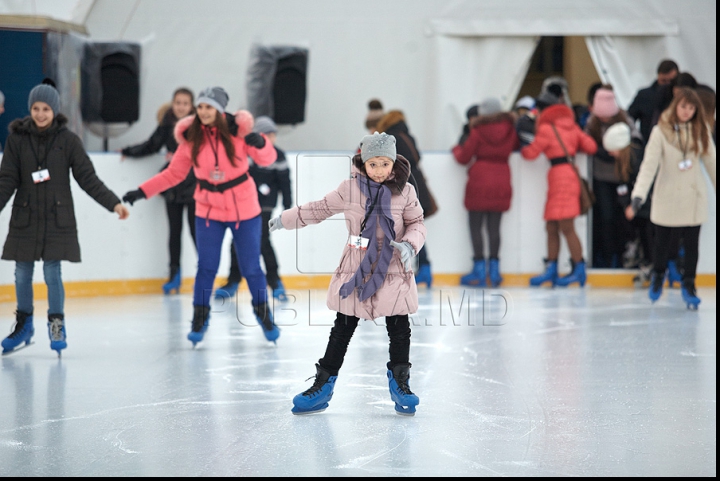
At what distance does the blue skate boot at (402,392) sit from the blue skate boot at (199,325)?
5.66 feet

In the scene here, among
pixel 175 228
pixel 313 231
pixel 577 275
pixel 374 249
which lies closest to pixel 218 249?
pixel 374 249

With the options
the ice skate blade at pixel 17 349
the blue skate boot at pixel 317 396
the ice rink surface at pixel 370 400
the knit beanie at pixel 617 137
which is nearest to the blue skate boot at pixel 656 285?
the ice rink surface at pixel 370 400

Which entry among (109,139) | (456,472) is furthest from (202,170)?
(109,139)

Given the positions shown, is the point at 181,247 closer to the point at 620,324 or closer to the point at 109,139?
the point at 109,139

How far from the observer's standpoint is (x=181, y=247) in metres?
7.69

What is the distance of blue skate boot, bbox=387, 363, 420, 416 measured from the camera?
3410 mm

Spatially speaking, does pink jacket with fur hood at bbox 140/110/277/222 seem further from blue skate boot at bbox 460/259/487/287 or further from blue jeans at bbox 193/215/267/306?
blue skate boot at bbox 460/259/487/287

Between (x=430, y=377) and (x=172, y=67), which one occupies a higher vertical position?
(x=172, y=67)

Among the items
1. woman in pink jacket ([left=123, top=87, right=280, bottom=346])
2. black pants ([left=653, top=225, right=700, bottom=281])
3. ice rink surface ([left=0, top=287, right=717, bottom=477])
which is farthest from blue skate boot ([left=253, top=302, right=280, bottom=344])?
black pants ([left=653, top=225, right=700, bottom=281])

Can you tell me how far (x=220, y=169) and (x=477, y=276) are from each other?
12.5ft

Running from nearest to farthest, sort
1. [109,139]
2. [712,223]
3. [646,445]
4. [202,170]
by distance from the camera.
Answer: [646,445], [202,170], [712,223], [109,139]

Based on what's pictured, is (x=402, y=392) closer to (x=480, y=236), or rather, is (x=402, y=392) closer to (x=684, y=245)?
(x=684, y=245)

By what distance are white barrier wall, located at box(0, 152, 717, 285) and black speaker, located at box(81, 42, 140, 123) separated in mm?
1284

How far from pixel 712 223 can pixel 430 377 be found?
4921mm
